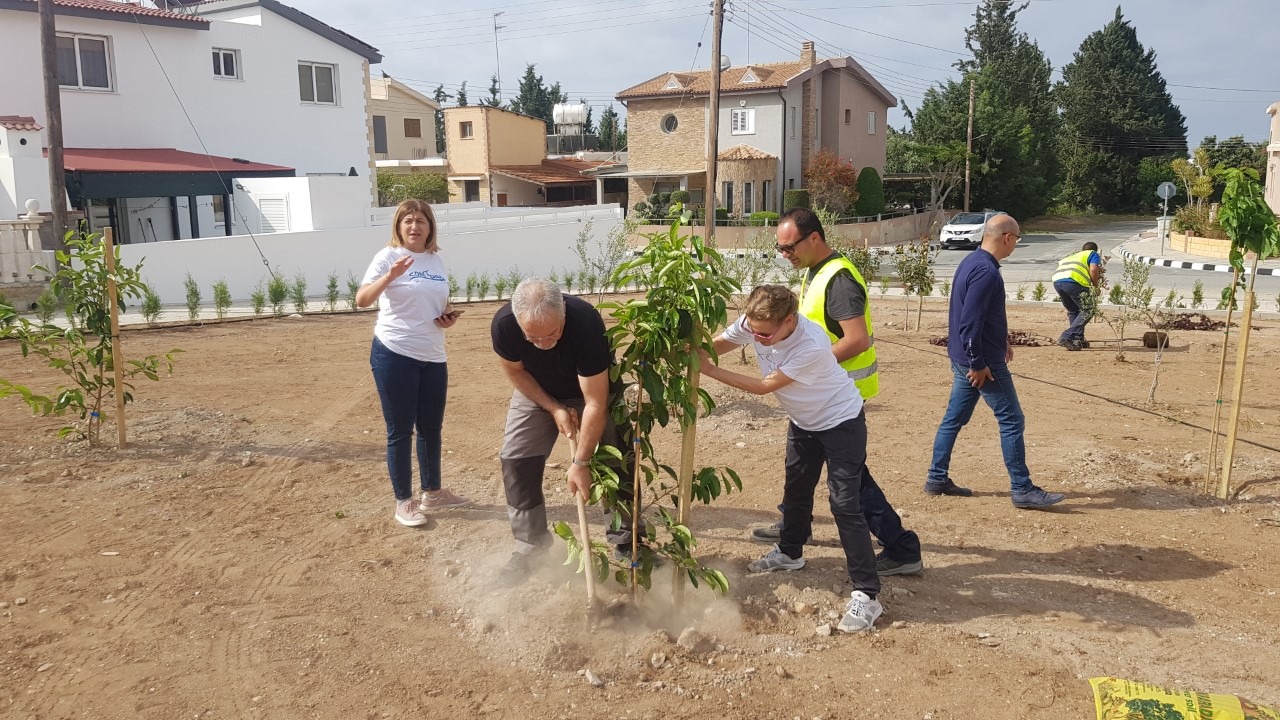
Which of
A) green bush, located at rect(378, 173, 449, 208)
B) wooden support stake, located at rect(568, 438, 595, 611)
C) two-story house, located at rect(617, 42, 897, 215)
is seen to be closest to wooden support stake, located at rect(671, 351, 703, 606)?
wooden support stake, located at rect(568, 438, 595, 611)

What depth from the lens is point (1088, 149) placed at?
179 ft

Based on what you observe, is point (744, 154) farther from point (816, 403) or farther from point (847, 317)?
point (816, 403)

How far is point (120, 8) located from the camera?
21656 mm

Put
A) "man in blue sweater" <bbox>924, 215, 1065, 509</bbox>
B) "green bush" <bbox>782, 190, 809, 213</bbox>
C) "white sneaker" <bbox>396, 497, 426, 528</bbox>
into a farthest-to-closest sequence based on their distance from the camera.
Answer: "green bush" <bbox>782, 190, 809, 213</bbox>, "man in blue sweater" <bbox>924, 215, 1065, 509</bbox>, "white sneaker" <bbox>396, 497, 426, 528</bbox>

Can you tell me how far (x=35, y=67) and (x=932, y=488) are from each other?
22772 millimetres

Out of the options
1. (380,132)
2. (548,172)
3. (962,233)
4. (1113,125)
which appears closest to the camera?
(962,233)

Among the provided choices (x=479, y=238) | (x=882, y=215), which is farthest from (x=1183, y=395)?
(x=882, y=215)

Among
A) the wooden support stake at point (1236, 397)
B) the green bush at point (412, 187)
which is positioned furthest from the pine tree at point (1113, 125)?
the wooden support stake at point (1236, 397)

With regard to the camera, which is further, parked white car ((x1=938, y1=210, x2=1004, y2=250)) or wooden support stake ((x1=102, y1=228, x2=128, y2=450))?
parked white car ((x1=938, y1=210, x2=1004, y2=250))

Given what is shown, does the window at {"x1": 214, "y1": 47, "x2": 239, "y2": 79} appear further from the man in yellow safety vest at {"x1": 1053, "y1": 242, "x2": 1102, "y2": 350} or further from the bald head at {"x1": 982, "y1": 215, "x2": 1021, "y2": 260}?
the bald head at {"x1": 982, "y1": 215, "x2": 1021, "y2": 260}

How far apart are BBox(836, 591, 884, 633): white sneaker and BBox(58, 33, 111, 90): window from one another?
915 inches

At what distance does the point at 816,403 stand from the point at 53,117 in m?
16.9

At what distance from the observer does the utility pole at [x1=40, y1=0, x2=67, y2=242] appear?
15.6 metres

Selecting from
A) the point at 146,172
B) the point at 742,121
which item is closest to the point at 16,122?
the point at 146,172
